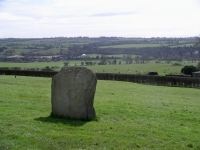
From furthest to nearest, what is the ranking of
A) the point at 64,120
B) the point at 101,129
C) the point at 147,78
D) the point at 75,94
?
the point at 147,78, the point at 75,94, the point at 64,120, the point at 101,129

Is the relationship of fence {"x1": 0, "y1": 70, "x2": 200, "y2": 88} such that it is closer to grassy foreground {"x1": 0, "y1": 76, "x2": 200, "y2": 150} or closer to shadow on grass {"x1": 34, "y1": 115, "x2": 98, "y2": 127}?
grassy foreground {"x1": 0, "y1": 76, "x2": 200, "y2": 150}

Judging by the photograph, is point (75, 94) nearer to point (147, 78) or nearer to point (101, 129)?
point (101, 129)

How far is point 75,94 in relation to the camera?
16.0m

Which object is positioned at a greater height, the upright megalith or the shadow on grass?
the upright megalith

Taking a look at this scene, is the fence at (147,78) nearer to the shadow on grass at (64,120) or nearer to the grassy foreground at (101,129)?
the grassy foreground at (101,129)

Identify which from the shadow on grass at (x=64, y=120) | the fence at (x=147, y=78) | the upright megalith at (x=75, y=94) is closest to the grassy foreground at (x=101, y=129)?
the shadow on grass at (x=64, y=120)

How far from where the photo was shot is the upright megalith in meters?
16.0

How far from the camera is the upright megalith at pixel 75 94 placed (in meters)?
16.0

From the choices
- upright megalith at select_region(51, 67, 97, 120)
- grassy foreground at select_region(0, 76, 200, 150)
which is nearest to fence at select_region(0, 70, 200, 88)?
grassy foreground at select_region(0, 76, 200, 150)

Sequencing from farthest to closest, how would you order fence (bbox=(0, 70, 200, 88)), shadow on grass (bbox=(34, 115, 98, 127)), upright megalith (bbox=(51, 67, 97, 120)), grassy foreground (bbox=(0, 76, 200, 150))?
1. fence (bbox=(0, 70, 200, 88))
2. upright megalith (bbox=(51, 67, 97, 120))
3. shadow on grass (bbox=(34, 115, 98, 127))
4. grassy foreground (bbox=(0, 76, 200, 150))

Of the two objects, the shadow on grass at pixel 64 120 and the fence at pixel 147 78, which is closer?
the shadow on grass at pixel 64 120

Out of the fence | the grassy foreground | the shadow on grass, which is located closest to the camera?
the grassy foreground

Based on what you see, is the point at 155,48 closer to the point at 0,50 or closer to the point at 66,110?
the point at 0,50

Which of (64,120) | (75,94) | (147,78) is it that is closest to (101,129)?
(64,120)
